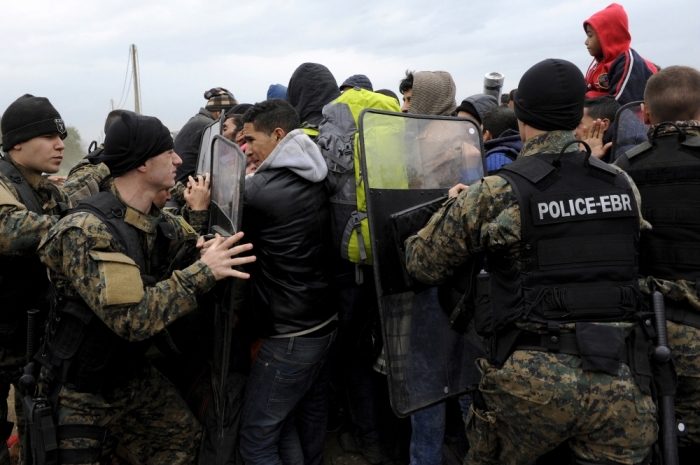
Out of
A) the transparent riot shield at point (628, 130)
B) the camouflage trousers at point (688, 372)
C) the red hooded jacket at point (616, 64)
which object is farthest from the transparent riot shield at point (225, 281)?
the red hooded jacket at point (616, 64)

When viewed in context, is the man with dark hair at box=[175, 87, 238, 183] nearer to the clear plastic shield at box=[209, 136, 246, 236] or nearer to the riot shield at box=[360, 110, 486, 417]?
the clear plastic shield at box=[209, 136, 246, 236]

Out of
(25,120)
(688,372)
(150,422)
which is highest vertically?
(25,120)

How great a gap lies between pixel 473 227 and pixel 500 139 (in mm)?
1444

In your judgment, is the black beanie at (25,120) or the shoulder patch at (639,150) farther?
the black beanie at (25,120)

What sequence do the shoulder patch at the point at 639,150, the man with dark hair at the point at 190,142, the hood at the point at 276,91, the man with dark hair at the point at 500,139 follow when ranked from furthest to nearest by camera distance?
1. the hood at the point at 276,91
2. the man with dark hair at the point at 190,142
3. the man with dark hair at the point at 500,139
4. the shoulder patch at the point at 639,150

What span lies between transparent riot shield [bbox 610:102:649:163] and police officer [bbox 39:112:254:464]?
2.23 meters

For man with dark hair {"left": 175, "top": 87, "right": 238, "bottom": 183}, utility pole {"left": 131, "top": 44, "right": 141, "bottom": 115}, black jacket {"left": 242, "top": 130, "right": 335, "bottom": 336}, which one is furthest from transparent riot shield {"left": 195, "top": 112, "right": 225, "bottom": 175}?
utility pole {"left": 131, "top": 44, "right": 141, "bottom": 115}

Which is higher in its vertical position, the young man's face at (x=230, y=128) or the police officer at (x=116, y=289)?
the young man's face at (x=230, y=128)

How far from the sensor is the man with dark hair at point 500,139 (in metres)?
3.30

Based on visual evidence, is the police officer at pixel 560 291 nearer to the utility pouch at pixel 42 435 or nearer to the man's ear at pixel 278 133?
the man's ear at pixel 278 133

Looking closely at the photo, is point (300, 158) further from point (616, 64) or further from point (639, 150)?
point (616, 64)

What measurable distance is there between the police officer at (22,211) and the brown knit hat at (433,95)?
237 cm

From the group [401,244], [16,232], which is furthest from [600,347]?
[16,232]

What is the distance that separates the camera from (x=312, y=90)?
12.0 feet
